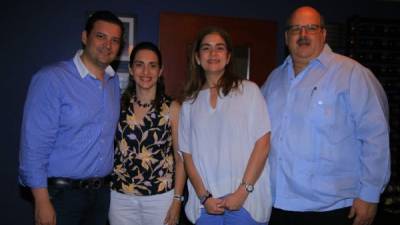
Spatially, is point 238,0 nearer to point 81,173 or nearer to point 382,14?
point 382,14

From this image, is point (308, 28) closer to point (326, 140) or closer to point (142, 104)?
point (326, 140)

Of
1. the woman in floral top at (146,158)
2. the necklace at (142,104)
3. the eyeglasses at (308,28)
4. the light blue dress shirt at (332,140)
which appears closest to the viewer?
the light blue dress shirt at (332,140)

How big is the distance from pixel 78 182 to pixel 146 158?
1.29 feet

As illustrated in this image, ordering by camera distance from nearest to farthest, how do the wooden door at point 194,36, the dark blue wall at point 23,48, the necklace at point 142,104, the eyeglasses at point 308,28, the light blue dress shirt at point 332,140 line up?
the light blue dress shirt at point 332,140, the eyeglasses at point 308,28, the necklace at point 142,104, the dark blue wall at point 23,48, the wooden door at point 194,36

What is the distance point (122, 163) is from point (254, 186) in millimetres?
799

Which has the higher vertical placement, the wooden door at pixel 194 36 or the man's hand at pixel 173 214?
the wooden door at pixel 194 36

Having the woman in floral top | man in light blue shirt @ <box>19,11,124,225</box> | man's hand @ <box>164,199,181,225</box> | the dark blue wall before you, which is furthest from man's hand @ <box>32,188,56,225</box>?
the dark blue wall

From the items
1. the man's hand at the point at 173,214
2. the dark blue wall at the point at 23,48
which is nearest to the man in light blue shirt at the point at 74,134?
the man's hand at the point at 173,214

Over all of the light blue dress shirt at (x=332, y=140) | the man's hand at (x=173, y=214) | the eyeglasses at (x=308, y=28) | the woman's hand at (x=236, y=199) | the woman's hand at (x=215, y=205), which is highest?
the eyeglasses at (x=308, y=28)

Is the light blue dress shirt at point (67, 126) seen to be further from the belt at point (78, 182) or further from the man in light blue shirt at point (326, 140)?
the man in light blue shirt at point (326, 140)

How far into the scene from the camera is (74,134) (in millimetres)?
1896

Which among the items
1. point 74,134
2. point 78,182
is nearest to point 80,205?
point 78,182

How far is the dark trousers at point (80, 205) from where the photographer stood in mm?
1884

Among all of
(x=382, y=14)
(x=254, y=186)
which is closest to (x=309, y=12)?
(x=254, y=186)
